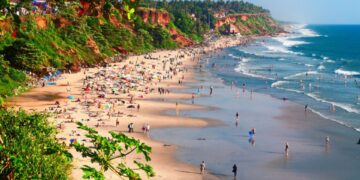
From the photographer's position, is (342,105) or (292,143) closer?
(292,143)

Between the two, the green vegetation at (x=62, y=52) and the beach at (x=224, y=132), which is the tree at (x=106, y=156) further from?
the beach at (x=224, y=132)

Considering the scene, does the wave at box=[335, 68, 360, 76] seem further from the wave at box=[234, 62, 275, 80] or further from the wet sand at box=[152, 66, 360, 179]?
the wet sand at box=[152, 66, 360, 179]

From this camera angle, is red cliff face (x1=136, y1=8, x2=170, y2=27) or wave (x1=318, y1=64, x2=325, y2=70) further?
red cliff face (x1=136, y1=8, x2=170, y2=27)

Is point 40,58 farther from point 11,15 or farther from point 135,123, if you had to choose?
point 11,15

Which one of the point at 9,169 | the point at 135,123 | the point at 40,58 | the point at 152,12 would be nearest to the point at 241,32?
the point at 152,12

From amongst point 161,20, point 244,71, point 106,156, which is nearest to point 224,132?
point 106,156

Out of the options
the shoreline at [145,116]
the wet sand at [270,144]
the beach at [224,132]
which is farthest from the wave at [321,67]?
the wet sand at [270,144]

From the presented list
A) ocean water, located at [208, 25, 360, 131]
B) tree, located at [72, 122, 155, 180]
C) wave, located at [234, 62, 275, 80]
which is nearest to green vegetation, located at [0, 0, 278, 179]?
tree, located at [72, 122, 155, 180]

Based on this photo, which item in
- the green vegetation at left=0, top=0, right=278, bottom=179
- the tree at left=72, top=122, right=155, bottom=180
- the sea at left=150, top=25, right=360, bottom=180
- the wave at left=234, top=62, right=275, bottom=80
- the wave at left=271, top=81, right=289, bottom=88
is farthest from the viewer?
the wave at left=234, top=62, right=275, bottom=80

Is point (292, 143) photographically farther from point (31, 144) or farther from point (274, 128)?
point (31, 144)
